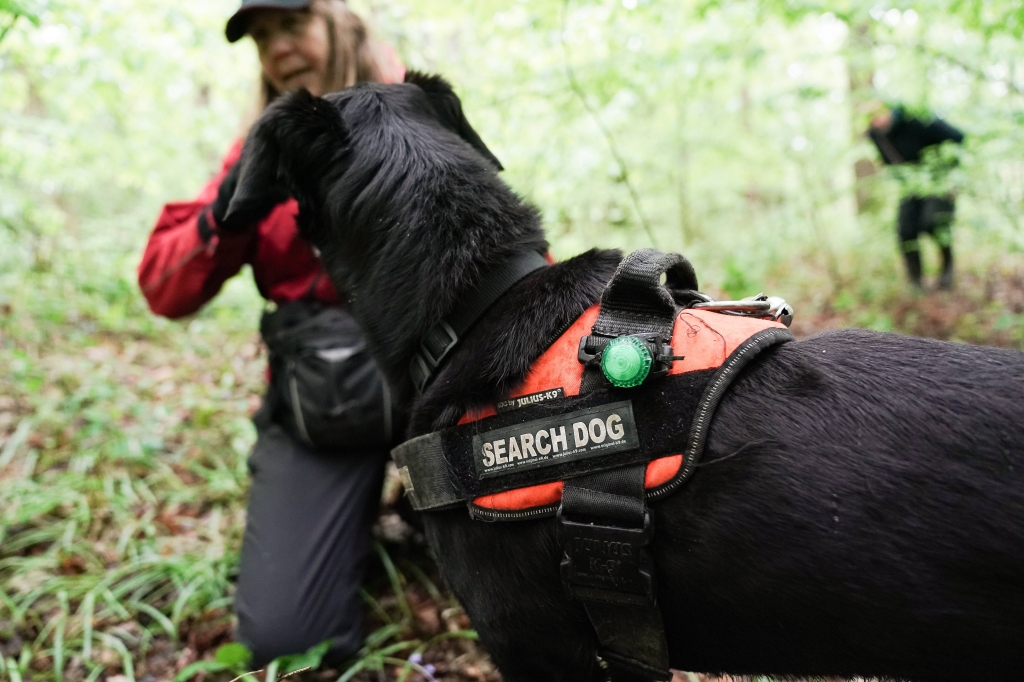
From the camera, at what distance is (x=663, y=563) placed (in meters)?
1.26

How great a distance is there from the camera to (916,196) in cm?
542

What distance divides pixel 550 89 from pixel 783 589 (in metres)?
3.72

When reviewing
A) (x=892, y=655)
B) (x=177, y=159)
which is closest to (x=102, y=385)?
(x=177, y=159)

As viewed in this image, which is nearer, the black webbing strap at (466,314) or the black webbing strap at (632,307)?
the black webbing strap at (632,307)

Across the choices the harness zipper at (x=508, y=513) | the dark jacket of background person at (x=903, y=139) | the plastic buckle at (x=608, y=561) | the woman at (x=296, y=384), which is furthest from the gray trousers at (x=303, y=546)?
the dark jacket of background person at (x=903, y=139)

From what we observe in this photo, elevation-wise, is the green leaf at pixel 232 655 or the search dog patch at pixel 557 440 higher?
the search dog patch at pixel 557 440

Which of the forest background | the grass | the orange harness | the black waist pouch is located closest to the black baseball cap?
the forest background

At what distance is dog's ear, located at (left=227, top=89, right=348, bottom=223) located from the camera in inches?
65.9

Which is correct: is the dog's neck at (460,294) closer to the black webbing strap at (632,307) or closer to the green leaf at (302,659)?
the black webbing strap at (632,307)

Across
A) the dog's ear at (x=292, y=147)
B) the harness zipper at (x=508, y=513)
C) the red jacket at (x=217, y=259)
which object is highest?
the dog's ear at (x=292, y=147)

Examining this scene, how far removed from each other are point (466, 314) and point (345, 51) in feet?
5.13

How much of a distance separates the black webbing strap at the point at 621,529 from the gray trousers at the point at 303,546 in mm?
1349

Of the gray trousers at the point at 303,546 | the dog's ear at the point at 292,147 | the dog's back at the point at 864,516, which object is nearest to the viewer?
the dog's back at the point at 864,516

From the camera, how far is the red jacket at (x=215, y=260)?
237 cm
